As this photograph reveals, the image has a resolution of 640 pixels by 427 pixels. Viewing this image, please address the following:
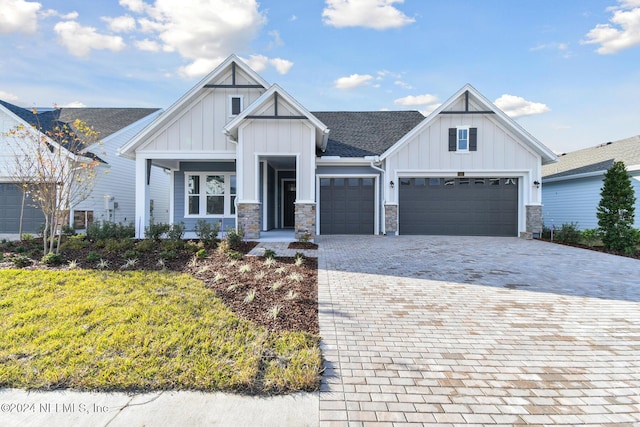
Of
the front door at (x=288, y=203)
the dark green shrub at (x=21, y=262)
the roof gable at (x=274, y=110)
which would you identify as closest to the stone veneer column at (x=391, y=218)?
the roof gable at (x=274, y=110)

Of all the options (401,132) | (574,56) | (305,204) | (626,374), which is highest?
(574,56)

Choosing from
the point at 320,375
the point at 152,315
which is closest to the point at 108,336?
the point at 152,315

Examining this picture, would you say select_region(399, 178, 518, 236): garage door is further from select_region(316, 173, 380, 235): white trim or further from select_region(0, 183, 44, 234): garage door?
select_region(0, 183, 44, 234): garage door

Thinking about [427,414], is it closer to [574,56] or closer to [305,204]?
[305,204]

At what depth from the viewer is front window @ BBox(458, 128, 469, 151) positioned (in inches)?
536

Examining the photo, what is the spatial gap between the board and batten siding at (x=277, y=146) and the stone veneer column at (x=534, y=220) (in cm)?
938

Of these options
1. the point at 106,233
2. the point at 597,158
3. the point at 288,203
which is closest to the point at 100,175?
the point at 106,233

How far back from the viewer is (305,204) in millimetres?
10797

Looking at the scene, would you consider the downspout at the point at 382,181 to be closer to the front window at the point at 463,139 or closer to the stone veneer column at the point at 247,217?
the front window at the point at 463,139

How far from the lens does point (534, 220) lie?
44.4ft

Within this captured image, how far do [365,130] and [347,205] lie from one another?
182 inches

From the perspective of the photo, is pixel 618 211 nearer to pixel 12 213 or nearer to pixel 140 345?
pixel 140 345

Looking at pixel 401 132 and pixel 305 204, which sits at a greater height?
pixel 401 132

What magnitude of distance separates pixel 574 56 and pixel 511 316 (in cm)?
1362
